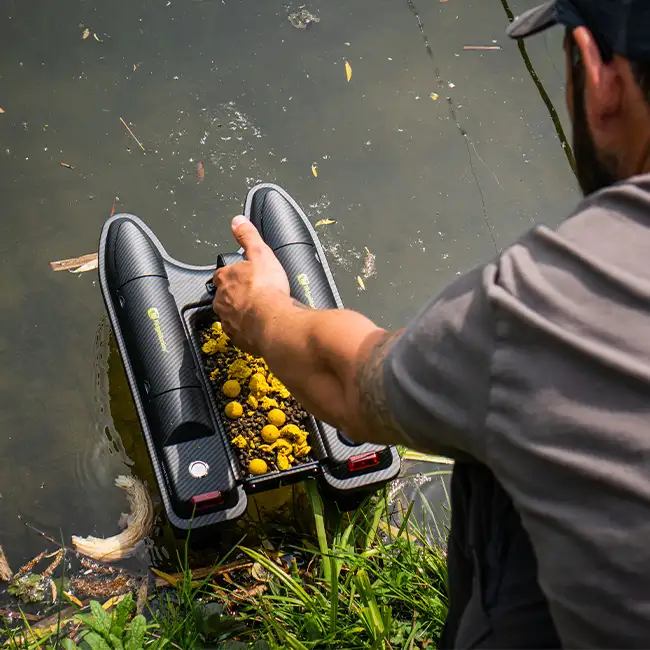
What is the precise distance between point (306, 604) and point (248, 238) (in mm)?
882

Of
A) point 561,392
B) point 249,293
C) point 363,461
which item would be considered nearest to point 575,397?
point 561,392

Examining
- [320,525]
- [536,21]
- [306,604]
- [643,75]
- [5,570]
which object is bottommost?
[306,604]

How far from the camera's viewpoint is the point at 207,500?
1.85 meters

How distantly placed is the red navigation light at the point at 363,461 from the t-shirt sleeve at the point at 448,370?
0.93 meters

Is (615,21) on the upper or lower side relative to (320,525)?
upper

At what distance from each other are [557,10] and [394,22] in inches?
79.0

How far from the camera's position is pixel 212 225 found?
101 inches

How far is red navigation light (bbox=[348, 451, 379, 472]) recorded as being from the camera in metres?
1.93

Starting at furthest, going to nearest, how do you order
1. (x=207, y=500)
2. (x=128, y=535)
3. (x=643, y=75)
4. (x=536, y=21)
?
(x=128, y=535) → (x=207, y=500) → (x=536, y=21) → (x=643, y=75)

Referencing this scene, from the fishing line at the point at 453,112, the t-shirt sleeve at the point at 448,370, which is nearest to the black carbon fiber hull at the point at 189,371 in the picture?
the fishing line at the point at 453,112

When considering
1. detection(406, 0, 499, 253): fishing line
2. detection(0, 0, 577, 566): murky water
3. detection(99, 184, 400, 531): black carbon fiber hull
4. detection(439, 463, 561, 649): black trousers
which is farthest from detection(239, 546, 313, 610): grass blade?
detection(406, 0, 499, 253): fishing line

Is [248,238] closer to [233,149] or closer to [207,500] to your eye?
[207,500]

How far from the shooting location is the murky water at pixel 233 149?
2369mm

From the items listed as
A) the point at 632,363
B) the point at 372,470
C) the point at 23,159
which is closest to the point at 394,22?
the point at 23,159
